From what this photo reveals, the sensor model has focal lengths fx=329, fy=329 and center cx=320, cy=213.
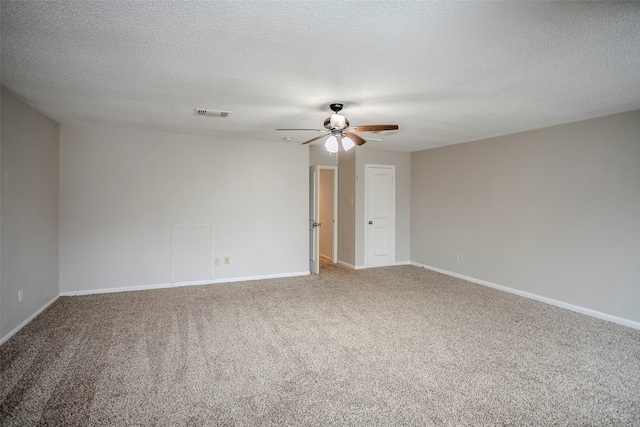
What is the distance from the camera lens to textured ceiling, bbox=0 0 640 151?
1.80 m

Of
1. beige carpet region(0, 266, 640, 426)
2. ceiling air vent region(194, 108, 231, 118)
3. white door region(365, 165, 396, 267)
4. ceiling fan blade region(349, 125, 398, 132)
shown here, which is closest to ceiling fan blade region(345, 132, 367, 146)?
ceiling fan blade region(349, 125, 398, 132)

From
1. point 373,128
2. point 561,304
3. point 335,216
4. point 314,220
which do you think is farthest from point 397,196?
point 373,128

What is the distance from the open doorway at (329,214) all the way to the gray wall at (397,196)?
69 centimetres

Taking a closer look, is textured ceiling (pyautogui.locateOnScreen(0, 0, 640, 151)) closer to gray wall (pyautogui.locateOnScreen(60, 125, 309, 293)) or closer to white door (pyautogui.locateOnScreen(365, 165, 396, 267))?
gray wall (pyautogui.locateOnScreen(60, 125, 309, 293))

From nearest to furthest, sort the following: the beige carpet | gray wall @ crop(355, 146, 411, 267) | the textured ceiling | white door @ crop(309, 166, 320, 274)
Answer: the textured ceiling
the beige carpet
white door @ crop(309, 166, 320, 274)
gray wall @ crop(355, 146, 411, 267)

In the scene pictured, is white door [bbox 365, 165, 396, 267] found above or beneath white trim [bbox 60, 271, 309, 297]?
above

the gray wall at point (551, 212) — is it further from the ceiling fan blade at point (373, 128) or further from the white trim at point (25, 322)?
the white trim at point (25, 322)

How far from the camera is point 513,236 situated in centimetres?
489

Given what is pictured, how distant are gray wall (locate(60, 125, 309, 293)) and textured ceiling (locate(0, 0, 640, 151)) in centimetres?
97

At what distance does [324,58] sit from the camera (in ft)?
7.73

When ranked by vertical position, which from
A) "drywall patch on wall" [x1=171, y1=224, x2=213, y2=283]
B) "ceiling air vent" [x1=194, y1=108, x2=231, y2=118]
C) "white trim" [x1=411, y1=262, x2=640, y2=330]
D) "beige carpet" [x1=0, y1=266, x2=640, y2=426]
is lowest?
"beige carpet" [x1=0, y1=266, x2=640, y2=426]

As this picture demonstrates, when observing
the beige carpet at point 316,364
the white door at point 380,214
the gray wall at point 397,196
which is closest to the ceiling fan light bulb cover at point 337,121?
the beige carpet at point 316,364

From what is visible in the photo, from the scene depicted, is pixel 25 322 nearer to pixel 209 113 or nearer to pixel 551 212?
pixel 209 113

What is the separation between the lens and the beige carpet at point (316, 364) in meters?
2.11
